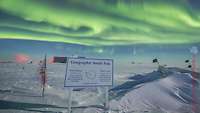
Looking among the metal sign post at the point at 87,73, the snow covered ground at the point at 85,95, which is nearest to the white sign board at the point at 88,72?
the metal sign post at the point at 87,73

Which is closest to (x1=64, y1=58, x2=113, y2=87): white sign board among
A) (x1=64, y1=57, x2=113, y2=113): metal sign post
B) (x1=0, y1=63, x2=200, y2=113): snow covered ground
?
(x1=64, y1=57, x2=113, y2=113): metal sign post

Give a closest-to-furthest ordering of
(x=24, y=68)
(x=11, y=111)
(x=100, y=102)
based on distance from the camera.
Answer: (x=11, y=111)
(x=24, y=68)
(x=100, y=102)

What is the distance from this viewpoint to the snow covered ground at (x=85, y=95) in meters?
5.26

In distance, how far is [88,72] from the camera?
182 inches

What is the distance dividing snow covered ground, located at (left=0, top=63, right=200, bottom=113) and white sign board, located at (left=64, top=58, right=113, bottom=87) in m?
0.79

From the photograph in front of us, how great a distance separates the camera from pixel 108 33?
586 centimetres

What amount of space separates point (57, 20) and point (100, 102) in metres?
1.82

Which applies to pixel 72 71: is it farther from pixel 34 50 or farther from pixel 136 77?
pixel 136 77

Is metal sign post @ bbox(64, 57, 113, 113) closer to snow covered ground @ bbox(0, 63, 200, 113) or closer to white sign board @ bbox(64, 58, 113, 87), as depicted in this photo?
white sign board @ bbox(64, 58, 113, 87)

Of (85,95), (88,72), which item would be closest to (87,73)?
(88,72)

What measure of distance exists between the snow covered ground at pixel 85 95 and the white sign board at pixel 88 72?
0.79 meters

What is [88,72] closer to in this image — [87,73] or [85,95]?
[87,73]

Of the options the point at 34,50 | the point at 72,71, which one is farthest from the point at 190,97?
the point at 34,50

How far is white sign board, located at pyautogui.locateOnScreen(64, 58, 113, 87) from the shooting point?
4477mm
